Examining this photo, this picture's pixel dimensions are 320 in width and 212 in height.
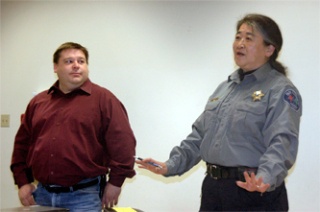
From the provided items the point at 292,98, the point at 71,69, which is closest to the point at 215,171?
the point at 292,98

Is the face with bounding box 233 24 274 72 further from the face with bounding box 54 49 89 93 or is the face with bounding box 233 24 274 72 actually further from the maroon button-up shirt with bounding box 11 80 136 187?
the face with bounding box 54 49 89 93

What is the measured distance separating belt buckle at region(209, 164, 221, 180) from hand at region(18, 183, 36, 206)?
112 centimetres

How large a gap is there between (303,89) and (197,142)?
162 centimetres

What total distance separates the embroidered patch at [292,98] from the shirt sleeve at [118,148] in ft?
3.14

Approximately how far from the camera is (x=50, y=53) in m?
3.70

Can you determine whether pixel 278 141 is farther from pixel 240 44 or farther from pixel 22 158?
pixel 22 158

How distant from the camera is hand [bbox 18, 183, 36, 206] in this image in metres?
2.34

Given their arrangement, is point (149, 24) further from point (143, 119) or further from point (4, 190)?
point (4, 190)

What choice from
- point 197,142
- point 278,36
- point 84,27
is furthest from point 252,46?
point 84,27

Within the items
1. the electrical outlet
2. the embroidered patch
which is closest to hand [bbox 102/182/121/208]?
the embroidered patch

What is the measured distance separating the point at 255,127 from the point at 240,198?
1.00 ft

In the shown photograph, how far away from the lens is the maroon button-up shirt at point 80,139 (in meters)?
2.15

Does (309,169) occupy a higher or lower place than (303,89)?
lower

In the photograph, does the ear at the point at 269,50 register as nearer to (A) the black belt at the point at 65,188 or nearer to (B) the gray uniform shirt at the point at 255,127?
(B) the gray uniform shirt at the point at 255,127
